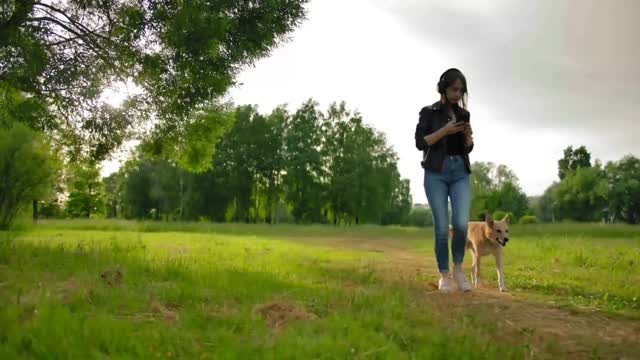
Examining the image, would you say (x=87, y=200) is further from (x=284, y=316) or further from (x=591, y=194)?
(x=591, y=194)

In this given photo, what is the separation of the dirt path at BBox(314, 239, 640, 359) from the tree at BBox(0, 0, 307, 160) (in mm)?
6986

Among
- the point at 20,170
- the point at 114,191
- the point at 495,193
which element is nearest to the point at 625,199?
the point at 495,193

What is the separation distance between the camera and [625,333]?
15.2ft

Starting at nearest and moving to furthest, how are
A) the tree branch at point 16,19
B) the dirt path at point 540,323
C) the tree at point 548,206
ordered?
the dirt path at point 540,323 → the tree branch at point 16,19 → the tree at point 548,206

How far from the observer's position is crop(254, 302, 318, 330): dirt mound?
4280 millimetres

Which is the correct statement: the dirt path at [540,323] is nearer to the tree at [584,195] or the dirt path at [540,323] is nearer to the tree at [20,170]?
the tree at [20,170]

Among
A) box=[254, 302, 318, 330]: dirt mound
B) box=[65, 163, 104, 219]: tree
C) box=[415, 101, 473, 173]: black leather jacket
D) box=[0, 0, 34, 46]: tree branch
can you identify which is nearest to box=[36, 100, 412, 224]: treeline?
box=[65, 163, 104, 219]: tree

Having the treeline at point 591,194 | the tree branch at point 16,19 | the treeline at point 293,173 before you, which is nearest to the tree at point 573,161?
the treeline at point 591,194

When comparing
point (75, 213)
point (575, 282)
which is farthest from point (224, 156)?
point (575, 282)

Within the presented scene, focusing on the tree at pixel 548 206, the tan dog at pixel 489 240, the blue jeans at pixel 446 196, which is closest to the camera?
the blue jeans at pixel 446 196

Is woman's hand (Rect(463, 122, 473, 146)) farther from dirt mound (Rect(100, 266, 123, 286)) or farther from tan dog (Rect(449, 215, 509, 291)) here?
dirt mound (Rect(100, 266, 123, 286))

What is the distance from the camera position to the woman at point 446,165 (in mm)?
6652

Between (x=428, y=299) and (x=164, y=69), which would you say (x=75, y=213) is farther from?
(x=428, y=299)

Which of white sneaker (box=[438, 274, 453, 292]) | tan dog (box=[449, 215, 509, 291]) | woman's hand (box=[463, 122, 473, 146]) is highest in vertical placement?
woman's hand (box=[463, 122, 473, 146])
